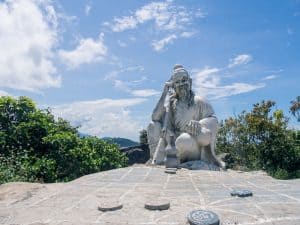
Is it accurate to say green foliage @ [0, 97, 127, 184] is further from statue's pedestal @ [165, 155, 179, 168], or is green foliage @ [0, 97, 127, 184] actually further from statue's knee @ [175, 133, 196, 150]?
statue's knee @ [175, 133, 196, 150]

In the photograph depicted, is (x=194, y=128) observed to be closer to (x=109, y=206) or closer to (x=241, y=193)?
(x=241, y=193)

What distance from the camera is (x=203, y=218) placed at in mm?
3314

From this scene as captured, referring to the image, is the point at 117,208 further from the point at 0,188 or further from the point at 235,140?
the point at 235,140

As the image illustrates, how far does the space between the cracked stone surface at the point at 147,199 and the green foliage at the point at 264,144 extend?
980 centimetres

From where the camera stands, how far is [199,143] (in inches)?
300

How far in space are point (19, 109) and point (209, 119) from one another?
486 cm

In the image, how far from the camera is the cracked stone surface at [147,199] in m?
3.55

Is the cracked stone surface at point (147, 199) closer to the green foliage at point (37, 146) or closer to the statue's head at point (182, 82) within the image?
the statue's head at point (182, 82)

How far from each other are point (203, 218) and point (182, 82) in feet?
16.6

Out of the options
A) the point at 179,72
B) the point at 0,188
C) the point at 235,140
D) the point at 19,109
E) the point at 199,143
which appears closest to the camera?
the point at 0,188

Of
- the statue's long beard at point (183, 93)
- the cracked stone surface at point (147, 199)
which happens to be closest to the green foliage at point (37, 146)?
the cracked stone surface at point (147, 199)

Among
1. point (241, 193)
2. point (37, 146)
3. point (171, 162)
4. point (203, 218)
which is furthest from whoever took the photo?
point (37, 146)

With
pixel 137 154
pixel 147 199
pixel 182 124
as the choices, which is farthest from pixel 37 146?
pixel 137 154

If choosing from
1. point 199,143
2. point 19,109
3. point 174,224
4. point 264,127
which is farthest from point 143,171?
point 264,127
